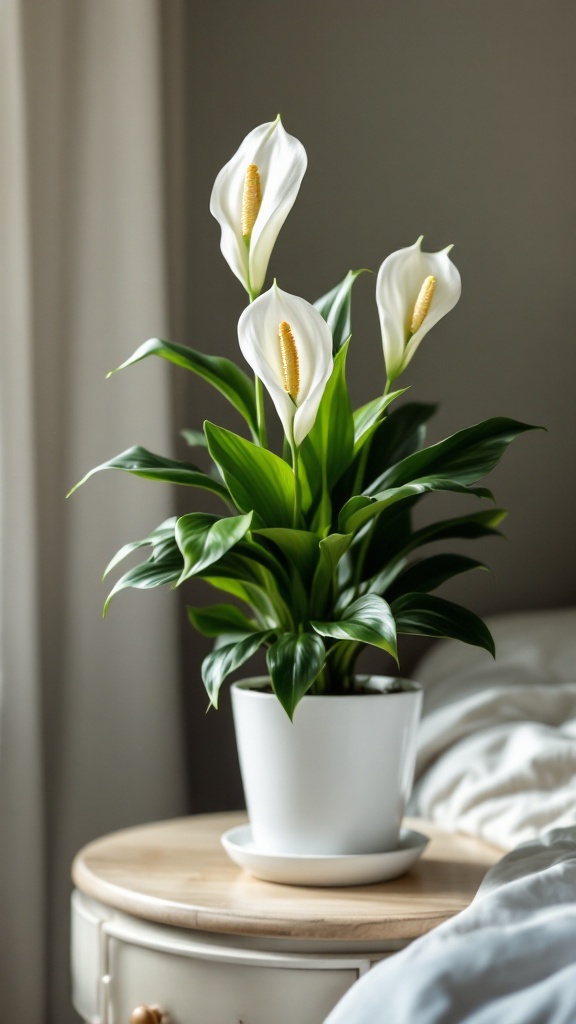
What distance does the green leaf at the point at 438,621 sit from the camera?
0.98 meters

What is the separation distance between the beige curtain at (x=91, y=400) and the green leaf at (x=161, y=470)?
0.41 m

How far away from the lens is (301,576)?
39.7 inches

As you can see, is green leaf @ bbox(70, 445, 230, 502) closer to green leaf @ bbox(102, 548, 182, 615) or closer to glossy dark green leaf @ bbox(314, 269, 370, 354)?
green leaf @ bbox(102, 548, 182, 615)

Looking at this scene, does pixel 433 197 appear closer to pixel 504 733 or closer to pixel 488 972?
pixel 504 733

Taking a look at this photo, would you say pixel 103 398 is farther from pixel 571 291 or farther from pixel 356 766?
pixel 571 291

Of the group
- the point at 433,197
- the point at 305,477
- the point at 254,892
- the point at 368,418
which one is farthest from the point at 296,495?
the point at 433,197

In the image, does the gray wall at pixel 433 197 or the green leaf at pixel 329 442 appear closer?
the green leaf at pixel 329 442

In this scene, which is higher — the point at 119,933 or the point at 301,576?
the point at 301,576

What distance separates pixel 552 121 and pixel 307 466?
3.34 feet

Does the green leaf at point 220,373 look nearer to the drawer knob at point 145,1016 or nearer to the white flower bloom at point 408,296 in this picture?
the white flower bloom at point 408,296

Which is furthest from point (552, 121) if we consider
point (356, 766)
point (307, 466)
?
point (356, 766)

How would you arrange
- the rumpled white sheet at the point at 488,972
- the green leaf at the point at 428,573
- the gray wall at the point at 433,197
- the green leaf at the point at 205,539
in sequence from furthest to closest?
the gray wall at the point at 433,197
the green leaf at the point at 428,573
the green leaf at the point at 205,539
the rumpled white sheet at the point at 488,972

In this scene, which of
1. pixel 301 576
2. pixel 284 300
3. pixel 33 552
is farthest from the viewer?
pixel 33 552

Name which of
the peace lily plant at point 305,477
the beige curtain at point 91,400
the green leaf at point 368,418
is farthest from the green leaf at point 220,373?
the beige curtain at point 91,400
